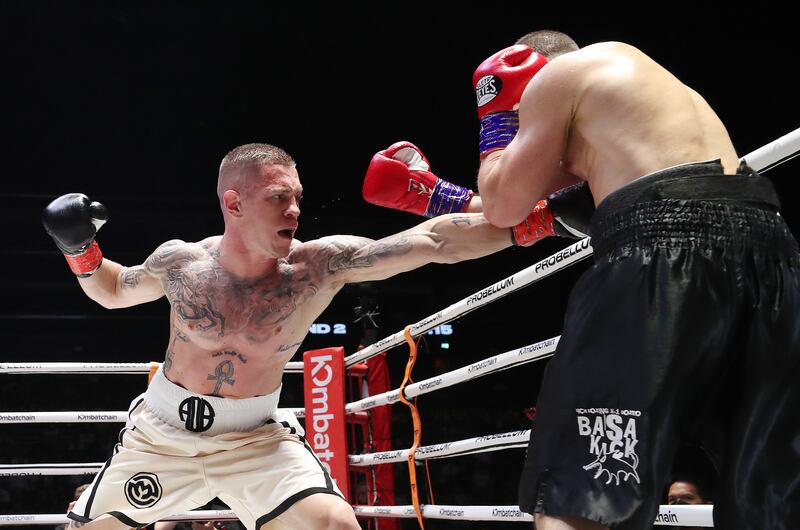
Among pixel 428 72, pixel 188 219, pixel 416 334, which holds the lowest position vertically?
pixel 416 334

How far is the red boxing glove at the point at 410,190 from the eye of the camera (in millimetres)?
1812

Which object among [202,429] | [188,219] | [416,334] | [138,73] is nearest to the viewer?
[202,429]

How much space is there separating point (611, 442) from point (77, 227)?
1924mm

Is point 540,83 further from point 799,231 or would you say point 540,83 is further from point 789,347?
point 799,231

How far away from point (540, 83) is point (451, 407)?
755 cm

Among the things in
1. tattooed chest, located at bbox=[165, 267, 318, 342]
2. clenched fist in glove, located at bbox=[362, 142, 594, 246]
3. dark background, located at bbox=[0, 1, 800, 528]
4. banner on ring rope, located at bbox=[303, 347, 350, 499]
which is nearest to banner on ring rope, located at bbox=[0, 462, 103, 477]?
banner on ring rope, located at bbox=[303, 347, 350, 499]

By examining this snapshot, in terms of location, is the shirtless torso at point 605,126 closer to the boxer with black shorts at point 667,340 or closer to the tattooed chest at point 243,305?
the boxer with black shorts at point 667,340

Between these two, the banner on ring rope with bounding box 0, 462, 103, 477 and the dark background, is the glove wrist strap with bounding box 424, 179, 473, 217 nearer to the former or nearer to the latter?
the banner on ring rope with bounding box 0, 462, 103, 477

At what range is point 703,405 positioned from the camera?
42.3 inches

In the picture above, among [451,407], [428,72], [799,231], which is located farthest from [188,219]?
[799,231]

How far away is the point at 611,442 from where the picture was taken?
99 centimetres

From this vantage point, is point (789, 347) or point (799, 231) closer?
point (789, 347)

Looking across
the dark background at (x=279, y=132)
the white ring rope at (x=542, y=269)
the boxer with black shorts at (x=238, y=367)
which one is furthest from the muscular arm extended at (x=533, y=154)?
the dark background at (x=279, y=132)

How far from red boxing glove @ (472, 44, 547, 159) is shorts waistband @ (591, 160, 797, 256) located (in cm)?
36
